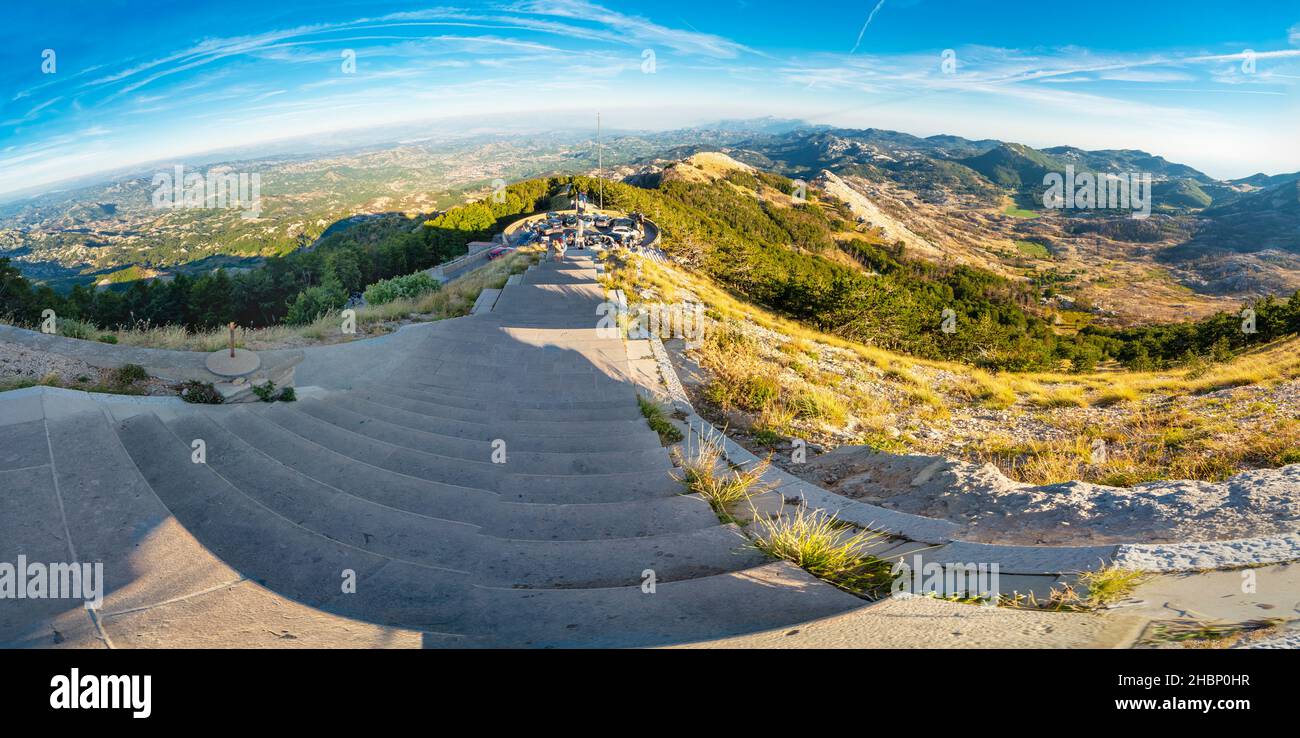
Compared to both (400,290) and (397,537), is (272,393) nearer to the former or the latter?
(397,537)

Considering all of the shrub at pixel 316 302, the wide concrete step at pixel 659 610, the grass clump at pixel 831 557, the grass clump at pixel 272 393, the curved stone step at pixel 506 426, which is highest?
the shrub at pixel 316 302

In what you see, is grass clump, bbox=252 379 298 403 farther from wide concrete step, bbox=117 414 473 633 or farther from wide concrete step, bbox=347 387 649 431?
wide concrete step, bbox=117 414 473 633

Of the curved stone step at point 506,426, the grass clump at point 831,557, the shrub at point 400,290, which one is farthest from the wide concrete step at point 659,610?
the shrub at point 400,290

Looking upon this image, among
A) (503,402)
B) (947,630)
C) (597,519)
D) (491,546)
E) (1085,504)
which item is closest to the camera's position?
(947,630)

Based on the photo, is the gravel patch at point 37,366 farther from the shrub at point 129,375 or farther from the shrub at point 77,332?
the shrub at point 77,332

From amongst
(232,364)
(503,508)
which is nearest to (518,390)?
(503,508)

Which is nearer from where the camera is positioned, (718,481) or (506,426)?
(718,481)

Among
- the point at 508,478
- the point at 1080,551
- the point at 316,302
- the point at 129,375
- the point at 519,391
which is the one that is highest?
the point at 316,302
